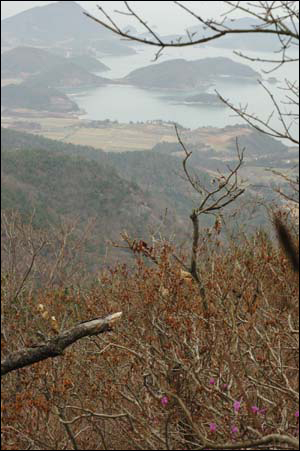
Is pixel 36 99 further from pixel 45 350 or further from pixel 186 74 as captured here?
pixel 45 350

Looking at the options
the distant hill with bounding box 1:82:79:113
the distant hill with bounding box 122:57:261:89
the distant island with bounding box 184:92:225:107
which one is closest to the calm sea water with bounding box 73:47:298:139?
the distant island with bounding box 184:92:225:107

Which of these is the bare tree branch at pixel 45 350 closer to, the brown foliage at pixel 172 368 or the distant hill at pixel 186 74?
the brown foliage at pixel 172 368

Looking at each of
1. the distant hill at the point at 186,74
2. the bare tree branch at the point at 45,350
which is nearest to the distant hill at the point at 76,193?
the bare tree branch at the point at 45,350

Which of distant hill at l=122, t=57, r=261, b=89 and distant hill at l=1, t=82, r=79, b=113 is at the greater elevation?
distant hill at l=122, t=57, r=261, b=89

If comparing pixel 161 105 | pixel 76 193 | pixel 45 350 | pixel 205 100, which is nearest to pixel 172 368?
pixel 45 350

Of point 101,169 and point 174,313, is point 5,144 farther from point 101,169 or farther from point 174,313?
point 174,313

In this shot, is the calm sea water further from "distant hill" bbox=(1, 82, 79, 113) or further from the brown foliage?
the brown foliage
